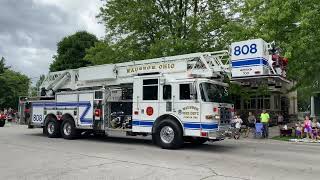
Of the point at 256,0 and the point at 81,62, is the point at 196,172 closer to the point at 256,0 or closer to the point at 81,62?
the point at 256,0

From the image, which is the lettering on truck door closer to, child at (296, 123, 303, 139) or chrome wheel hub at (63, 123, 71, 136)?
chrome wheel hub at (63, 123, 71, 136)

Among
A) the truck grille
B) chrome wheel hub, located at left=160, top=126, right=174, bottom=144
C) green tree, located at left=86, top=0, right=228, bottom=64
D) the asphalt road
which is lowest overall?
A: the asphalt road

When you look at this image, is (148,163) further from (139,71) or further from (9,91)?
(9,91)

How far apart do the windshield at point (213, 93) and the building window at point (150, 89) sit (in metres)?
1.97

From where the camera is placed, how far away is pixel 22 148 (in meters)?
15.1

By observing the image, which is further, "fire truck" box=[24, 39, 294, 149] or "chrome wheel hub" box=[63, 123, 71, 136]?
"chrome wheel hub" box=[63, 123, 71, 136]

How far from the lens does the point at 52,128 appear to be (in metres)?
19.9

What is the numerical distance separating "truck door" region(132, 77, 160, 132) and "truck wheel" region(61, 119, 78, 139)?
151 inches

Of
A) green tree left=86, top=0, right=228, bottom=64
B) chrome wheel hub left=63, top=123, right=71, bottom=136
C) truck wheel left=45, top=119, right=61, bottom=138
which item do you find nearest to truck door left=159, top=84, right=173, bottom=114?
chrome wheel hub left=63, top=123, right=71, bottom=136

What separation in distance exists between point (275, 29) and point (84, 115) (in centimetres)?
1088

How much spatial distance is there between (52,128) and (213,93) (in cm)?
878

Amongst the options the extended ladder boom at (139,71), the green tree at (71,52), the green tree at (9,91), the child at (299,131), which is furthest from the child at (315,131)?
the green tree at (9,91)

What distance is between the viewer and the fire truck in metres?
14.5

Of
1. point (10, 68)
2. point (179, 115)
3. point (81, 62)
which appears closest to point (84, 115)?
point (179, 115)
